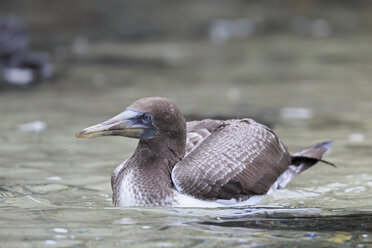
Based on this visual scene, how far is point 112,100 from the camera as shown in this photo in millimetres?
10828

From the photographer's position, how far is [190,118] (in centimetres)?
944

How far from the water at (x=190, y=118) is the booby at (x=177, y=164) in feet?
0.50

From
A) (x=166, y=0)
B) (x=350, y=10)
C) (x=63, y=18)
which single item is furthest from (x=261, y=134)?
(x=166, y=0)

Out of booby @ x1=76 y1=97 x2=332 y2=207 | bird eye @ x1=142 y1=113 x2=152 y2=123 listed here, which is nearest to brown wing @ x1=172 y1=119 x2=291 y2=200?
booby @ x1=76 y1=97 x2=332 y2=207

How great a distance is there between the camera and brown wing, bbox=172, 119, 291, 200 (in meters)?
5.50

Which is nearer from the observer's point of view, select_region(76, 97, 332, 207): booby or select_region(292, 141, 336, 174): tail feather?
select_region(76, 97, 332, 207): booby

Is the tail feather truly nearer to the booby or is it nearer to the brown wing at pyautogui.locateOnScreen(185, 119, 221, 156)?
the booby

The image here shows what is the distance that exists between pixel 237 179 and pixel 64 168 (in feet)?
7.01

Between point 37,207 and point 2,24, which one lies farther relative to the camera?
point 2,24

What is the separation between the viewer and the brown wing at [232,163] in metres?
5.50

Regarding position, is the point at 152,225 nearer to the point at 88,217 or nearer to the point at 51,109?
the point at 88,217

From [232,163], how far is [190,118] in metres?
3.66

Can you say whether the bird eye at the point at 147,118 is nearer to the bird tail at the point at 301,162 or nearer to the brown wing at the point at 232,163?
the brown wing at the point at 232,163

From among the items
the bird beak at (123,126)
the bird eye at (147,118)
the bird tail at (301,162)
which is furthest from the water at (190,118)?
the bird eye at (147,118)
